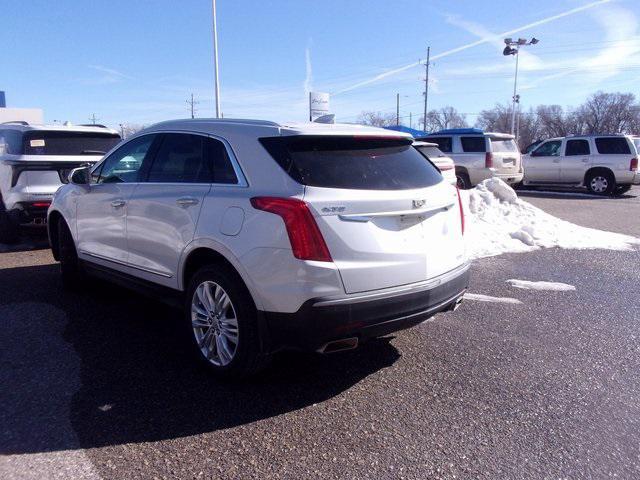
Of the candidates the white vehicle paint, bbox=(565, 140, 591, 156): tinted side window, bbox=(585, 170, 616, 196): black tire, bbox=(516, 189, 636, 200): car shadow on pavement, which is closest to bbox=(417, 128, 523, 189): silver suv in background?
bbox=(516, 189, 636, 200): car shadow on pavement

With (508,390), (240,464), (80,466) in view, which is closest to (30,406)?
(80,466)

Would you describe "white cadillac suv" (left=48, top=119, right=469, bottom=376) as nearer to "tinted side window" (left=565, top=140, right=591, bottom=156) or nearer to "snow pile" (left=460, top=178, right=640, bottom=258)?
"snow pile" (left=460, top=178, right=640, bottom=258)

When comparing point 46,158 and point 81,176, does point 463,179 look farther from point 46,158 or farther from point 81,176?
point 81,176

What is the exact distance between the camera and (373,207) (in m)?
3.49

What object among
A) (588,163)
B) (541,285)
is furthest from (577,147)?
(541,285)

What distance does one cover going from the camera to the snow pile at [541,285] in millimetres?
6340

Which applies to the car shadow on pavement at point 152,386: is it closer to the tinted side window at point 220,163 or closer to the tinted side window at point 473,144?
the tinted side window at point 220,163

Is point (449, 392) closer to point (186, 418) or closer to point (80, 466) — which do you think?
point (186, 418)

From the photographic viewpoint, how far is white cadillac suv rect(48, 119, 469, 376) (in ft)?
11.0

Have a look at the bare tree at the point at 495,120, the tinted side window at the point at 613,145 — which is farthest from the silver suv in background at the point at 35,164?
the bare tree at the point at 495,120

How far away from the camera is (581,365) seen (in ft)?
13.8

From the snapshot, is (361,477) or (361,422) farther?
(361,422)

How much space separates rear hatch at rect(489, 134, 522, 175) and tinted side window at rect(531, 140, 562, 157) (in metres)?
2.68

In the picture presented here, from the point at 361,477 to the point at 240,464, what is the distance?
625 mm
